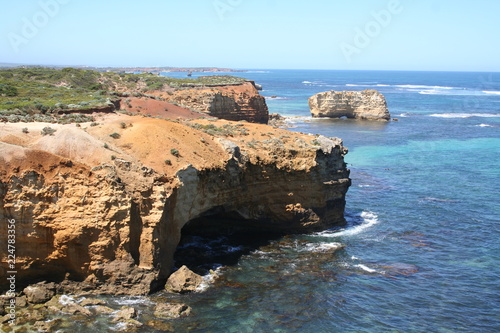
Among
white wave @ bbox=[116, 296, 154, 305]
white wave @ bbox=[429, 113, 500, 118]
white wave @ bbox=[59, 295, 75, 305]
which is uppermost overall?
white wave @ bbox=[429, 113, 500, 118]

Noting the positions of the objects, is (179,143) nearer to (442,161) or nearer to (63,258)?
(63,258)

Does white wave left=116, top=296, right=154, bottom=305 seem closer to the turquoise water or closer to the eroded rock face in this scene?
the turquoise water

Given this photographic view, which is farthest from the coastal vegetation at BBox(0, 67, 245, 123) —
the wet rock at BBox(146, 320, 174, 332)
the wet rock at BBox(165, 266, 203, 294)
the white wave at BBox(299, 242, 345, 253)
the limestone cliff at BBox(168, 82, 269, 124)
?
the white wave at BBox(299, 242, 345, 253)

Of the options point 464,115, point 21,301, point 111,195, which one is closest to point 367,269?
point 111,195

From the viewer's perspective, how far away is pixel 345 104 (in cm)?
10000

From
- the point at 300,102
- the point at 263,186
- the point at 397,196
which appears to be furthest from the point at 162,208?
the point at 300,102

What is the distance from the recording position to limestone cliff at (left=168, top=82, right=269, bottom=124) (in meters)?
58.0

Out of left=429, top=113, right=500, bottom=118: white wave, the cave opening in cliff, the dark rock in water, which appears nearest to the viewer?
the dark rock in water

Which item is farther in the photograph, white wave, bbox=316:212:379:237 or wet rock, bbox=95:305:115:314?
white wave, bbox=316:212:379:237

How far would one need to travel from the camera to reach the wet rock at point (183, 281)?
2400 centimetres

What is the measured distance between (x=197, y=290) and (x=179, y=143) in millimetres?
9169

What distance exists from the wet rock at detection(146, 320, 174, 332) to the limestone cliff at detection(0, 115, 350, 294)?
2.68 meters

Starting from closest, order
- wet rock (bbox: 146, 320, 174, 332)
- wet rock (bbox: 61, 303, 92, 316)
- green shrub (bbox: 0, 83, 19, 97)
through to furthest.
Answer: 1. wet rock (bbox: 146, 320, 174, 332)
2. wet rock (bbox: 61, 303, 92, 316)
3. green shrub (bbox: 0, 83, 19, 97)

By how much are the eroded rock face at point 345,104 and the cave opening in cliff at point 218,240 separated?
69696 millimetres
